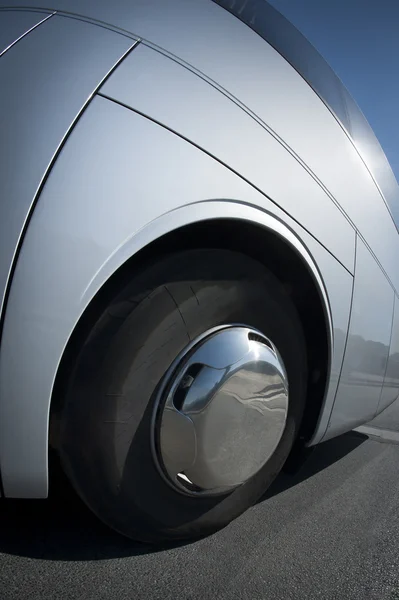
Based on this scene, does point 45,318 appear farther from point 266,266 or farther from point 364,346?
point 364,346

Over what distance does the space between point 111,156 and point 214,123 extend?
1.04 feet

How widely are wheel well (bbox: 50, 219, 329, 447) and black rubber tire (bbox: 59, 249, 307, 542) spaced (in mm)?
22

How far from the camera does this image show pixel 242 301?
148cm

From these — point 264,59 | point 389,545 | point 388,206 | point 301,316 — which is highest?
point 264,59

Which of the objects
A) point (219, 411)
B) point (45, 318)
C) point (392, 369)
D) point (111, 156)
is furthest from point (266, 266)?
point (392, 369)

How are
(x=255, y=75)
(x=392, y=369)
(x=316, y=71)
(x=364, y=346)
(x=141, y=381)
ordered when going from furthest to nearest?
1. (x=392, y=369)
2. (x=364, y=346)
3. (x=316, y=71)
4. (x=255, y=75)
5. (x=141, y=381)

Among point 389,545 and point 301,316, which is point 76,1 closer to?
point 301,316

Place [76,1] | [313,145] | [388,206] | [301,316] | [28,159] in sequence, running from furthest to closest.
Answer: [388,206]
[301,316]
[313,145]
[76,1]
[28,159]

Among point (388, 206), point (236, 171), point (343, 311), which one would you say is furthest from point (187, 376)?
point (388, 206)

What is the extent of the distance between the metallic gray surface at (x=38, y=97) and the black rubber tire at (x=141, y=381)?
30 centimetres

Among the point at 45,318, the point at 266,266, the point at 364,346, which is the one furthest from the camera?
the point at 364,346

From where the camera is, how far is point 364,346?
2.03 m

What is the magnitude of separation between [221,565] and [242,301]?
28.6 inches

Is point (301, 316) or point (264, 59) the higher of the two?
point (264, 59)
